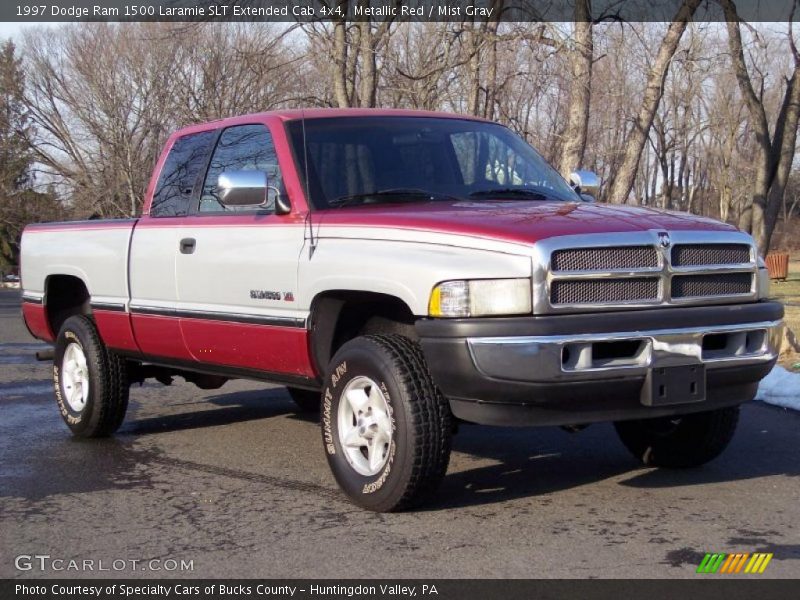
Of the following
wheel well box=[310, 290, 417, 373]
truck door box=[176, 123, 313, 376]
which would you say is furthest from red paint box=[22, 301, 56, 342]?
wheel well box=[310, 290, 417, 373]

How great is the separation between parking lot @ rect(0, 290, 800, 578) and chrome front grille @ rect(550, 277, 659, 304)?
105 cm

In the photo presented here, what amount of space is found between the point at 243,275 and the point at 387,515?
5.53 ft

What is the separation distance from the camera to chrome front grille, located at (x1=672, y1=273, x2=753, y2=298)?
17.1ft

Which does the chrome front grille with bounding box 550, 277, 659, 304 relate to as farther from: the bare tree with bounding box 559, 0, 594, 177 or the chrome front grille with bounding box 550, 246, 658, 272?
the bare tree with bounding box 559, 0, 594, 177

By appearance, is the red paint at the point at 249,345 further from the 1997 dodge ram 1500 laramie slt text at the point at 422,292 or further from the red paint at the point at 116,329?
the red paint at the point at 116,329

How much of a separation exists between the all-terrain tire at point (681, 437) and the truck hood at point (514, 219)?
1.13 meters

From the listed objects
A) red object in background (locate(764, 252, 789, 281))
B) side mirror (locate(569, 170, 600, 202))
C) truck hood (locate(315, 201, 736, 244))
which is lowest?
red object in background (locate(764, 252, 789, 281))

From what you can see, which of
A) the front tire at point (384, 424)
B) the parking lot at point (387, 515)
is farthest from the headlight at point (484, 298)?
the parking lot at point (387, 515)

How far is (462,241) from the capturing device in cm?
496

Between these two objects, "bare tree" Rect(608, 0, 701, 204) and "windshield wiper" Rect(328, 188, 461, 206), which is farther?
"bare tree" Rect(608, 0, 701, 204)
